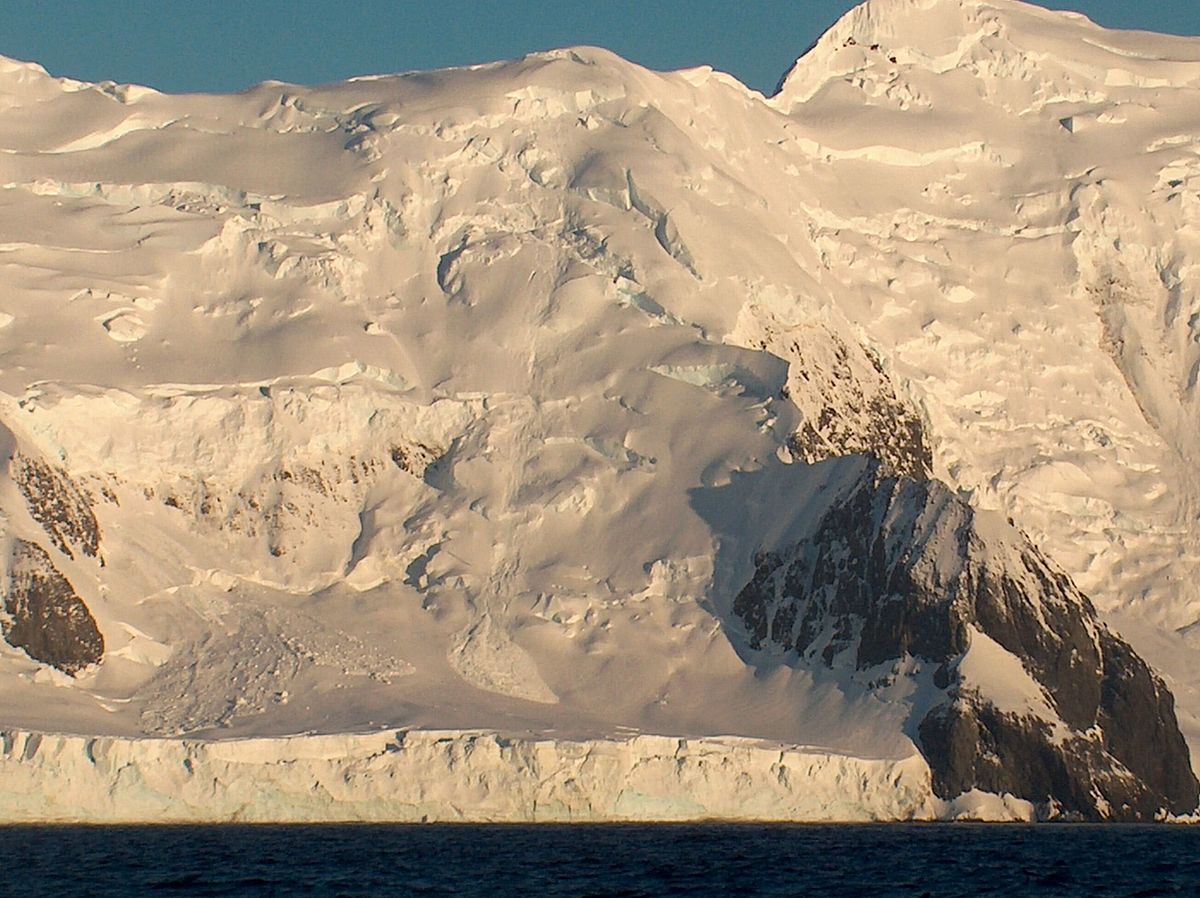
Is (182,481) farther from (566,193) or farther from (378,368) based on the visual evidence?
(566,193)

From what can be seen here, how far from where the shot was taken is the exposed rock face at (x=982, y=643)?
13438 cm

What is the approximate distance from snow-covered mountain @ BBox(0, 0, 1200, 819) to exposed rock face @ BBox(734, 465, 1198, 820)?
8.7 inches

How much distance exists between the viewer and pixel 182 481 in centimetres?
14962

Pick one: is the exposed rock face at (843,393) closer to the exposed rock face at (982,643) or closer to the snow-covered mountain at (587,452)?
the snow-covered mountain at (587,452)

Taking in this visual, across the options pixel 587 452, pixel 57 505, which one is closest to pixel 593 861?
pixel 57 505

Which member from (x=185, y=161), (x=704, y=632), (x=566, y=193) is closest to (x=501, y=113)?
(x=566, y=193)

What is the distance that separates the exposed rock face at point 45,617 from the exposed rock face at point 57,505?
424cm

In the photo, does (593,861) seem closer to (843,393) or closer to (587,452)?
(587,452)

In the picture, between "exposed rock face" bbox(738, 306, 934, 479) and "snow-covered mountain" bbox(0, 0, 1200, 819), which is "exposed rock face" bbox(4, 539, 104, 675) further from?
"exposed rock face" bbox(738, 306, 934, 479)

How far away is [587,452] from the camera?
513 feet

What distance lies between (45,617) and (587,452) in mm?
34986

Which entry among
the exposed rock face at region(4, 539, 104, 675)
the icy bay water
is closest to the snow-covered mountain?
the exposed rock face at region(4, 539, 104, 675)

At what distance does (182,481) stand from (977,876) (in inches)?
2418

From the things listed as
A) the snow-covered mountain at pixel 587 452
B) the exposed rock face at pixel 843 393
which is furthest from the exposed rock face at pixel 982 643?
the exposed rock face at pixel 843 393
